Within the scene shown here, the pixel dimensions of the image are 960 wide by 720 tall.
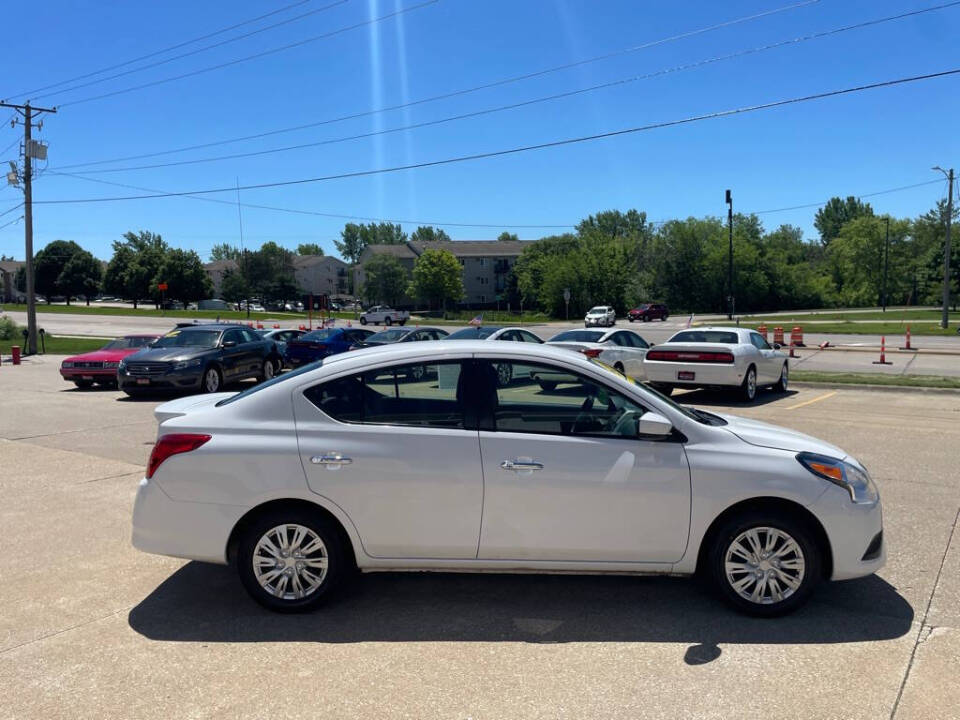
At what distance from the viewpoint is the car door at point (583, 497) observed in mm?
4301

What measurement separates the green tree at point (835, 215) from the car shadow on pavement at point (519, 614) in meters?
166

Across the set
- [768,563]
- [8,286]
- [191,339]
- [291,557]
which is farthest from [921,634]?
[8,286]

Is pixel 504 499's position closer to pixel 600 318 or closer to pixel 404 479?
pixel 404 479

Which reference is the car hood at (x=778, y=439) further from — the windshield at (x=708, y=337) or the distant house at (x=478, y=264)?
the distant house at (x=478, y=264)

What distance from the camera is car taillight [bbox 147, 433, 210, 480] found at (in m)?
4.44

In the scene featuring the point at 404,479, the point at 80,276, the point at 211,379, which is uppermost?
the point at 80,276

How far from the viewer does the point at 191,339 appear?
17.3 m

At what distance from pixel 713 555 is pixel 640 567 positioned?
1.41 ft

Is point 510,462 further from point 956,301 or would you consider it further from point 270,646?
point 956,301

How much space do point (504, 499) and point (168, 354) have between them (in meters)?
13.7

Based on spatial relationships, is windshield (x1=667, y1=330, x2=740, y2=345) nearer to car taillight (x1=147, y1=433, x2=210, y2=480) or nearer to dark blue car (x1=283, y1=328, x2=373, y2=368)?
dark blue car (x1=283, y1=328, x2=373, y2=368)

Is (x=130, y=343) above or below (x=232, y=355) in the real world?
above

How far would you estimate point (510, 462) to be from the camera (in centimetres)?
431

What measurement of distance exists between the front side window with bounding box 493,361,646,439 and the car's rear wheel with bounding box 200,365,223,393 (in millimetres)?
13057
